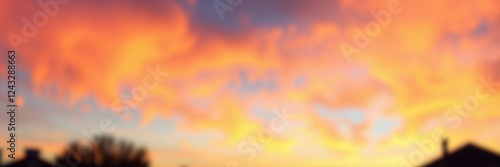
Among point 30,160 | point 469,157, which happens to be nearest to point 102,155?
point 30,160

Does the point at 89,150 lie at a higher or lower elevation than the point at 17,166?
higher

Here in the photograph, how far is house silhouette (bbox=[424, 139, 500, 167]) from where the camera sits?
28.9m

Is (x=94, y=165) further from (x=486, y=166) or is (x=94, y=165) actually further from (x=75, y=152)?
(x=486, y=166)

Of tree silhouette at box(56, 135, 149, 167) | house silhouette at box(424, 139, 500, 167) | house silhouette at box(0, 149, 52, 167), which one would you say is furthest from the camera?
tree silhouette at box(56, 135, 149, 167)

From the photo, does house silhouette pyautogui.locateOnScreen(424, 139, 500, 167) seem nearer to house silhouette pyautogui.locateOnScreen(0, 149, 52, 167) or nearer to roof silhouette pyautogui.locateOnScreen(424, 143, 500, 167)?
roof silhouette pyautogui.locateOnScreen(424, 143, 500, 167)

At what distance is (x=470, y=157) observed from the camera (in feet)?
96.1

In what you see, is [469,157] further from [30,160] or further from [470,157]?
[30,160]

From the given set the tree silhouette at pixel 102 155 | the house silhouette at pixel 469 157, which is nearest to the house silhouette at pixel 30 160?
the tree silhouette at pixel 102 155

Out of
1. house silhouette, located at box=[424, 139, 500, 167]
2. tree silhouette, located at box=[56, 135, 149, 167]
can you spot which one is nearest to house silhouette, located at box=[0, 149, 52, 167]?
tree silhouette, located at box=[56, 135, 149, 167]

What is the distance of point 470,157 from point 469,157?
6 centimetres

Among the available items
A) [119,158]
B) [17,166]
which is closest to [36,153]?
[17,166]

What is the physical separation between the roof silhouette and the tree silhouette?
33.8 meters

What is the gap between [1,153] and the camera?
109ft

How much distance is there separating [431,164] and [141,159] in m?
33.2
